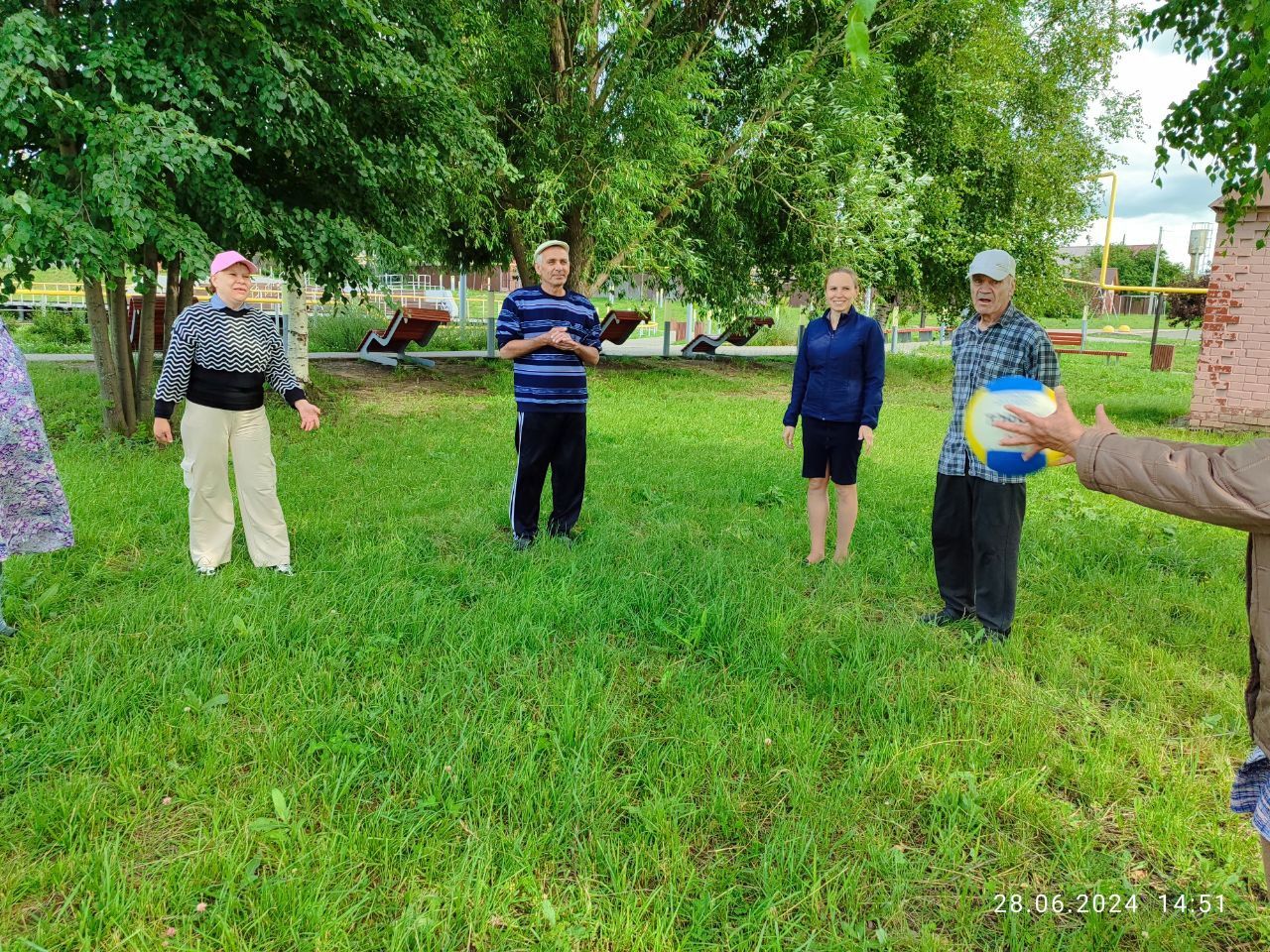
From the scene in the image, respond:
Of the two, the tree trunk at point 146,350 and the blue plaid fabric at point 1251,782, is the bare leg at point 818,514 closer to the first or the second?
the blue plaid fabric at point 1251,782

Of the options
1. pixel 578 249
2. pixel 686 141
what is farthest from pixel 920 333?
pixel 686 141

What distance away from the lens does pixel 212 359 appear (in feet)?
16.1

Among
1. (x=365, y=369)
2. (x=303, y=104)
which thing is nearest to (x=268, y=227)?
(x=303, y=104)

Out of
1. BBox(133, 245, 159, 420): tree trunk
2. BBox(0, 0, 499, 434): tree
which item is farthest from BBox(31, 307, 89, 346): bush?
BBox(0, 0, 499, 434): tree

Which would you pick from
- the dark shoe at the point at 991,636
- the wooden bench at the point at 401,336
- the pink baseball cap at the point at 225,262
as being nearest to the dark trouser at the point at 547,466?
the pink baseball cap at the point at 225,262

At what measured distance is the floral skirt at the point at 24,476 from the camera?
395 cm

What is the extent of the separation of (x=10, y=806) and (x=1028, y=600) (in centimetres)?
515

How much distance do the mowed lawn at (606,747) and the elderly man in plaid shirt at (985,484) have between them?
30 centimetres

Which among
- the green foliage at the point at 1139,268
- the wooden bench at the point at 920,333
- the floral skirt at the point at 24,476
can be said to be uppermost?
the green foliage at the point at 1139,268

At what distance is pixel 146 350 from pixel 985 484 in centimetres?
919

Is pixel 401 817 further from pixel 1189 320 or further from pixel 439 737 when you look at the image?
pixel 1189 320

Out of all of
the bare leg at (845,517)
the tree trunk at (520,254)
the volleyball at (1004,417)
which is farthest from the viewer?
the tree trunk at (520,254)

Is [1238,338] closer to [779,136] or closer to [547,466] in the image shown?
[779,136]

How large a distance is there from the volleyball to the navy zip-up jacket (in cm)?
255
